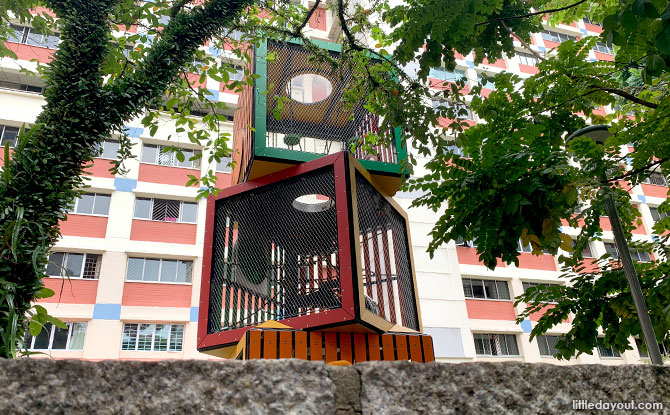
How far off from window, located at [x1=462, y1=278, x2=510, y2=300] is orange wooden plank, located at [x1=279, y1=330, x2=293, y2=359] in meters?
17.6

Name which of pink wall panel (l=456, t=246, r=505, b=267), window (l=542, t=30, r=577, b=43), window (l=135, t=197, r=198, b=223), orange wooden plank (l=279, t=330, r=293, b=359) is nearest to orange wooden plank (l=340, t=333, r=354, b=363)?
orange wooden plank (l=279, t=330, r=293, b=359)

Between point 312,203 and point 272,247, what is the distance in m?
0.85

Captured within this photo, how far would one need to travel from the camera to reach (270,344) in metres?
5.50

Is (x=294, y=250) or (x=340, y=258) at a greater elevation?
(x=294, y=250)

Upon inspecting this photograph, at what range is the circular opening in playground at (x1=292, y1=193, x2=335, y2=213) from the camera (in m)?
7.06

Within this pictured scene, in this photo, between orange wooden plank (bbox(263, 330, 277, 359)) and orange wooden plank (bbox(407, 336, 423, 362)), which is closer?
orange wooden plank (bbox(263, 330, 277, 359))

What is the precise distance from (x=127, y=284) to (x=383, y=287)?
14475 millimetres

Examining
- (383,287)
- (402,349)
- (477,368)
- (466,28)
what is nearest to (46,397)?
(477,368)

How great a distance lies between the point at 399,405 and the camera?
1.94m

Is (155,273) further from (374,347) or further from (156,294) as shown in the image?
(374,347)

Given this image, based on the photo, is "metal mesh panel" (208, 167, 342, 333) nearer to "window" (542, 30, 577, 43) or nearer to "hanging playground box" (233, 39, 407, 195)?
"hanging playground box" (233, 39, 407, 195)

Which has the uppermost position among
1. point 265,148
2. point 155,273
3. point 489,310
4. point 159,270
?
point 159,270

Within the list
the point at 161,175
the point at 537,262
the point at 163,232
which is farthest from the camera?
the point at 537,262

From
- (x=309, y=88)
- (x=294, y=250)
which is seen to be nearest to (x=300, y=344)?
(x=294, y=250)
